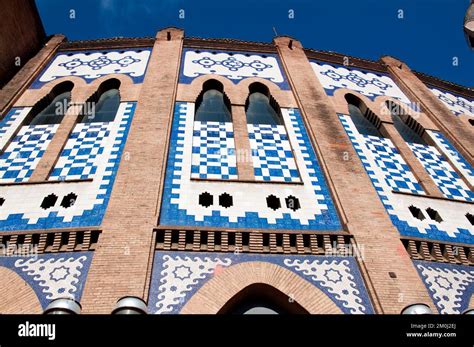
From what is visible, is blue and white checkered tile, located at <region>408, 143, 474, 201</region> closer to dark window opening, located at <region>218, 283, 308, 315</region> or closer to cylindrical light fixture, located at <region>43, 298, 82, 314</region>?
dark window opening, located at <region>218, 283, 308, 315</region>

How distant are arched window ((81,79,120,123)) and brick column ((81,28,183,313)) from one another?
24.9 inches

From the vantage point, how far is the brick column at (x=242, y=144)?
627cm

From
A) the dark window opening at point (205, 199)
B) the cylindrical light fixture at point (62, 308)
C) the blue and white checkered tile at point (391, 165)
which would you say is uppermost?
the blue and white checkered tile at point (391, 165)

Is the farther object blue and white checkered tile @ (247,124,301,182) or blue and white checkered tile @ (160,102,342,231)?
blue and white checkered tile @ (247,124,301,182)

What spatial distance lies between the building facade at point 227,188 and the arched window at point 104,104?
0.13ft

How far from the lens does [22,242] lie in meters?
4.95

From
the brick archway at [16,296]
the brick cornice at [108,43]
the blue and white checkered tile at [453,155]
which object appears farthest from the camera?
the brick cornice at [108,43]

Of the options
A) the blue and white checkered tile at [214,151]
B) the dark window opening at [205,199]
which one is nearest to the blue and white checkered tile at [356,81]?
the blue and white checkered tile at [214,151]

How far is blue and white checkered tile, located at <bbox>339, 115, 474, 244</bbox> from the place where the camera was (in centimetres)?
577

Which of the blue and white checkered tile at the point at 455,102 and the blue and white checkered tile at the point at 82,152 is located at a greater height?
the blue and white checkered tile at the point at 455,102

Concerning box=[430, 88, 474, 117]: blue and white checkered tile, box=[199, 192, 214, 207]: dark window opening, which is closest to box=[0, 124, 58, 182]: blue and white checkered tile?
box=[199, 192, 214, 207]: dark window opening

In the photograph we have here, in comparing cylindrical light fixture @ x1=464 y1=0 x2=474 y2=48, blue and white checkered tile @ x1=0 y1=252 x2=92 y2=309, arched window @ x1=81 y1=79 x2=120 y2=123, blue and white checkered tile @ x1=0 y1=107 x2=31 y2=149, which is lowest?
blue and white checkered tile @ x1=0 y1=252 x2=92 y2=309

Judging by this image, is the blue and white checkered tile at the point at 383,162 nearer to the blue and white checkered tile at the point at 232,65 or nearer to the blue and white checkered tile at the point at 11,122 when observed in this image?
the blue and white checkered tile at the point at 232,65

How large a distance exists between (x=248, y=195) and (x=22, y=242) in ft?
9.08
